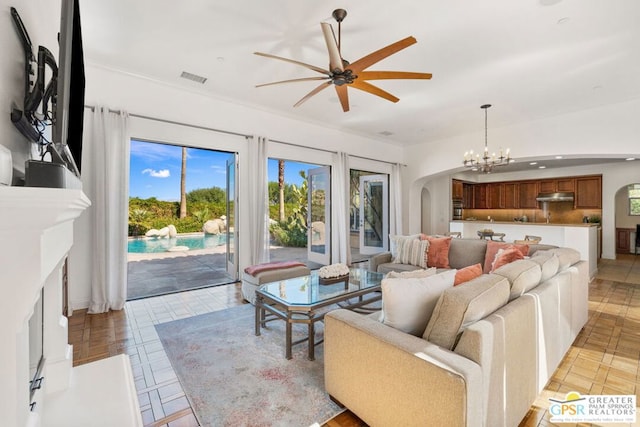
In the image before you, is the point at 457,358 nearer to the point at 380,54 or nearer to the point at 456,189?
the point at 380,54

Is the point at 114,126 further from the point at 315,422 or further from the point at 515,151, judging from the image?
the point at 515,151

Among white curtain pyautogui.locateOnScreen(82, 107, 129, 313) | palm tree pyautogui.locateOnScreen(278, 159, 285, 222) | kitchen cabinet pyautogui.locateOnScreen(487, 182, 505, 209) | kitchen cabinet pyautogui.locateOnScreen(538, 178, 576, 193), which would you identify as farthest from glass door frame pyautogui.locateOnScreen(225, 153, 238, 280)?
kitchen cabinet pyautogui.locateOnScreen(538, 178, 576, 193)

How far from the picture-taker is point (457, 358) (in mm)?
1265

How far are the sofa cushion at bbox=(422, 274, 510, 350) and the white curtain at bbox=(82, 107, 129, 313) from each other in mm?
3623

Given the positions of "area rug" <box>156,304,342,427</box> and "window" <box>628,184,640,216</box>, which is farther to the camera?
"window" <box>628,184,640,216</box>

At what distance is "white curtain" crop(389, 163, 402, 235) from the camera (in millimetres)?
7066

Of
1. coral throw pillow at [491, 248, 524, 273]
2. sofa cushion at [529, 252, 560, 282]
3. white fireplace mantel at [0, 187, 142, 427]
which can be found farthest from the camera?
coral throw pillow at [491, 248, 524, 273]

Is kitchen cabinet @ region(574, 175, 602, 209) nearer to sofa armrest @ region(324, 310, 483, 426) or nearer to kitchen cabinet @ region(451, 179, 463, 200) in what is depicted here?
kitchen cabinet @ region(451, 179, 463, 200)

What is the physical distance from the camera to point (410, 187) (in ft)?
24.2

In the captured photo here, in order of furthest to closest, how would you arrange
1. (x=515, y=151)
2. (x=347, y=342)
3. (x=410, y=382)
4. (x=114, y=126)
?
(x=515, y=151)
(x=114, y=126)
(x=347, y=342)
(x=410, y=382)

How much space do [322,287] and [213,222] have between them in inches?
321

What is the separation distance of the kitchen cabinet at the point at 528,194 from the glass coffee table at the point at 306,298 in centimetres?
796

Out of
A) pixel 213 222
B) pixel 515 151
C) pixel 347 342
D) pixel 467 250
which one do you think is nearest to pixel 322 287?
pixel 347 342

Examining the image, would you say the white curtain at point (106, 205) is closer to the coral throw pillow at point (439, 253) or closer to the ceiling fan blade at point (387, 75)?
the ceiling fan blade at point (387, 75)
